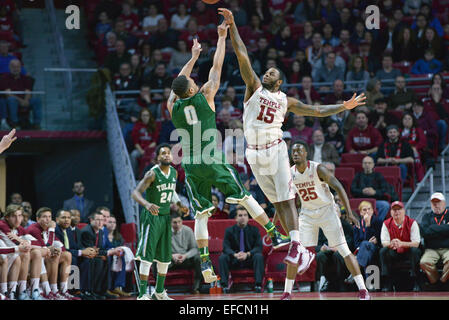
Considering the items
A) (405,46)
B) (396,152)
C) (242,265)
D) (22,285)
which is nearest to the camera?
(22,285)

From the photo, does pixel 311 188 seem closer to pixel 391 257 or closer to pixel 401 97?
pixel 391 257

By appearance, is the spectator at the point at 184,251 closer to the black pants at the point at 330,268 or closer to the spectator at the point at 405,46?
the black pants at the point at 330,268

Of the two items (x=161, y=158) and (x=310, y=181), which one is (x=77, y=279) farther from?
(x=310, y=181)

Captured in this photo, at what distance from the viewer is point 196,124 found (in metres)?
8.98

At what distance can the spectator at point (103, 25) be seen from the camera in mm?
18281

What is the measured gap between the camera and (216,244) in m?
13.1

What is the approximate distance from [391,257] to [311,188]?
2473mm

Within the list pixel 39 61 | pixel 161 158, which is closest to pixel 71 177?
pixel 39 61

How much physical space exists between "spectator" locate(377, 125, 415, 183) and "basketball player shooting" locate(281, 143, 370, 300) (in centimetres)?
406

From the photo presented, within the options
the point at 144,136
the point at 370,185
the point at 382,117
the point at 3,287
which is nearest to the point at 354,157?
the point at 382,117

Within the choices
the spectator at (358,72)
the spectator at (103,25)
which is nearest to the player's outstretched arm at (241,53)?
the spectator at (358,72)

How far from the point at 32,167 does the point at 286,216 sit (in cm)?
935

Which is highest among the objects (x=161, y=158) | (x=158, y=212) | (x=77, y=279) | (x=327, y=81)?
(x=327, y=81)
